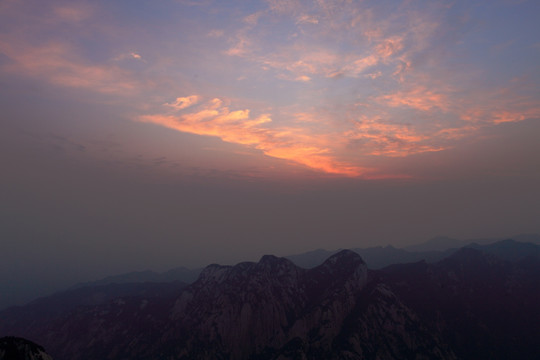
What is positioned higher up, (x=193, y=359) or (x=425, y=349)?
(x=425, y=349)

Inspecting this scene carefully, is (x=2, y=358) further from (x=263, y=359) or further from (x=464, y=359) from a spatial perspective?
(x=464, y=359)

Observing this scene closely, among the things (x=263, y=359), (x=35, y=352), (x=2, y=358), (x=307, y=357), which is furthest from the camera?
(x=263, y=359)

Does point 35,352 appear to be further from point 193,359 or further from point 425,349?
point 425,349

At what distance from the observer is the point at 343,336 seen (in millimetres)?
199750

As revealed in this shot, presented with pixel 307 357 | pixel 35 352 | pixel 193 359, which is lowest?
pixel 193 359

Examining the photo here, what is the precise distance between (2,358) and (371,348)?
192 meters

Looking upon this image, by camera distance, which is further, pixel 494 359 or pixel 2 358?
pixel 494 359

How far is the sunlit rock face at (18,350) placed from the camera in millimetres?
84125

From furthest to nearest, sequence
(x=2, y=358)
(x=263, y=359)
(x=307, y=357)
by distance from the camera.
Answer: (x=263, y=359) → (x=307, y=357) → (x=2, y=358)

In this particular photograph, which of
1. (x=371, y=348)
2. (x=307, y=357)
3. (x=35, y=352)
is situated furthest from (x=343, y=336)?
(x=35, y=352)

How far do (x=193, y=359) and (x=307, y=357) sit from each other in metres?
80.4

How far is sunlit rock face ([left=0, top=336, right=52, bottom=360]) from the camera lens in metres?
84.1

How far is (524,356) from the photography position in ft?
655

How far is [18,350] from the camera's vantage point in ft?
282
